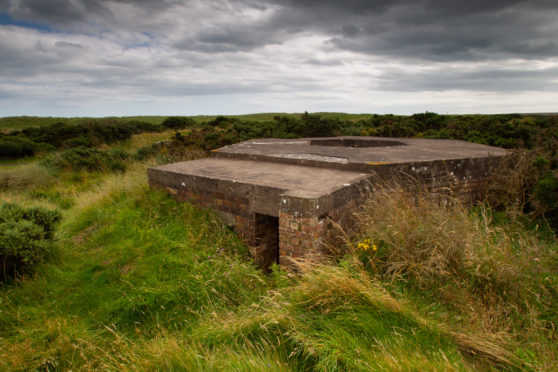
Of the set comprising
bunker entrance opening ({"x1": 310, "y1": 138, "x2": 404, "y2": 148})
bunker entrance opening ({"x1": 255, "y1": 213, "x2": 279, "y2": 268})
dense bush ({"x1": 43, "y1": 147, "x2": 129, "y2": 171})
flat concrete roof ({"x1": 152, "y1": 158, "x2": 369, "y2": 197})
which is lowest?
bunker entrance opening ({"x1": 255, "y1": 213, "x2": 279, "y2": 268})

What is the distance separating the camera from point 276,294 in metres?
2.80

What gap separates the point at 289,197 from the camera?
380cm

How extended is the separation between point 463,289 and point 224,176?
11.5 feet

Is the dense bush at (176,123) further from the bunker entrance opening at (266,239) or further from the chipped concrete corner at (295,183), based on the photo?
the bunker entrance opening at (266,239)

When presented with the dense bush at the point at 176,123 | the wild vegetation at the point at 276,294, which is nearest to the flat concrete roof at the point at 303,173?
the wild vegetation at the point at 276,294

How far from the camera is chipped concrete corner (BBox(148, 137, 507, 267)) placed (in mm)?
3809

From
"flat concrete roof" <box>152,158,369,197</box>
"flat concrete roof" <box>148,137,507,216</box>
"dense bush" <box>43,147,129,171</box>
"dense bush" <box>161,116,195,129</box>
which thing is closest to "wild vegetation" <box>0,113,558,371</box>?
"flat concrete roof" <box>148,137,507,216</box>

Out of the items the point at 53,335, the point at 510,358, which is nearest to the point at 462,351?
the point at 510,358

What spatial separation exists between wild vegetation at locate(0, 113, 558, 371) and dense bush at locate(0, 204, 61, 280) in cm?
2

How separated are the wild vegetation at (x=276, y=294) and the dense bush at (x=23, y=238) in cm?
2

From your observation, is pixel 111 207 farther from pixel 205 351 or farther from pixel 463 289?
pixel 463 289

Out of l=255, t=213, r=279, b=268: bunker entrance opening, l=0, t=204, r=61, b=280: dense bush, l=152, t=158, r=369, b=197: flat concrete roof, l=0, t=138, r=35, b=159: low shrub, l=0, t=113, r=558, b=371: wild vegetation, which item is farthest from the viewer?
l=0, t=138, r=35, b=159: low shrub

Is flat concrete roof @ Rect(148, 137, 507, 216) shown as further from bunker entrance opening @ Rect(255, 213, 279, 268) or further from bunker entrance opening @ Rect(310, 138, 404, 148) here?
bunker entrance opening @ Rect(310, 138, 404, 148)

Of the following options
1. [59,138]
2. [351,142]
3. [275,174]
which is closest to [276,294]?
[275,174]
